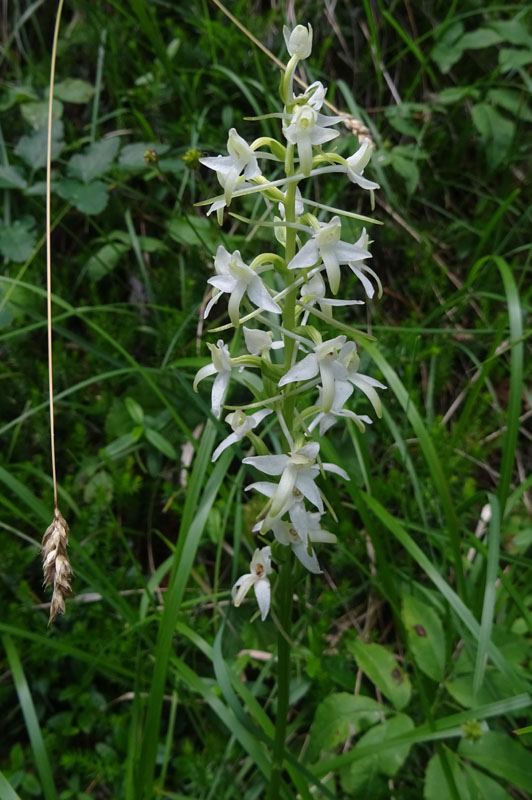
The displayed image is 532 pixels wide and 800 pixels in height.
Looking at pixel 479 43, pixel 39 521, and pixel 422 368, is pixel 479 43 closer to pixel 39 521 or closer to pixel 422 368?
pixel 422 368

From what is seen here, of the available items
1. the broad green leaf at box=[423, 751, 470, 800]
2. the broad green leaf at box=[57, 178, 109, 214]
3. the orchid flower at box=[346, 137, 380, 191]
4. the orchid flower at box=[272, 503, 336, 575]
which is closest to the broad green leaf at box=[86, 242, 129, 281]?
the broad green leaf at box=[57, 178, 109, 214]

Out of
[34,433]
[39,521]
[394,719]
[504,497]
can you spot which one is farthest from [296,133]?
[34,433]

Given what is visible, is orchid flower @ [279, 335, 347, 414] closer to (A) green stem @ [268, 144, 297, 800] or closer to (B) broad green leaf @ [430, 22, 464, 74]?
(A) green stem @ [268, 144, 297, 800]

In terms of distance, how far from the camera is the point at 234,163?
111 centimetres

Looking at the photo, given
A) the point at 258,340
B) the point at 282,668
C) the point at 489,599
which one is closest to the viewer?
the point at 258,340

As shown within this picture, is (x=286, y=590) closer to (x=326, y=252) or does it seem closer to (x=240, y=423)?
(x=240, y=423)

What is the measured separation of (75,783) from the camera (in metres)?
1.71

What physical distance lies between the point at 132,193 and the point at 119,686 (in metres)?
1.71

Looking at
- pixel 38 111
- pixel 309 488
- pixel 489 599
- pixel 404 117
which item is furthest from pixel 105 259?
pixel 489 599

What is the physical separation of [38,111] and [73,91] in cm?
18

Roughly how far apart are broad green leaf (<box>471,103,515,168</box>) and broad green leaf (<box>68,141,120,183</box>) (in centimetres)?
132

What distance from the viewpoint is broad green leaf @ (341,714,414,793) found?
1449 mm

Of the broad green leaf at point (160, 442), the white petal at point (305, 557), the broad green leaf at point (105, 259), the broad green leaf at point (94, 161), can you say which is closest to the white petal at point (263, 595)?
the white petal at point (305, 557)

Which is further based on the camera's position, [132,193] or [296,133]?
[132,193]
